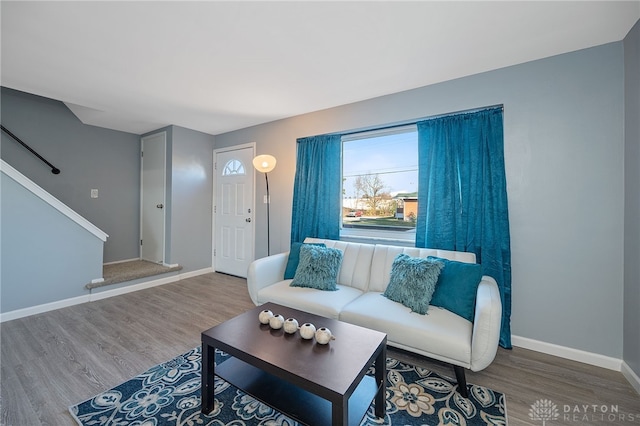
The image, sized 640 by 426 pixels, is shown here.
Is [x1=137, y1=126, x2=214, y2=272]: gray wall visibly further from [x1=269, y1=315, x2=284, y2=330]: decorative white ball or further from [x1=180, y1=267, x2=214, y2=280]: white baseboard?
[x1=269, y1=315, x2=284, y2=330]: decorative white ball

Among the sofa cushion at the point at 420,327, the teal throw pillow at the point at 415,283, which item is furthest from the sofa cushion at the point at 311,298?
the teal throw pillow at the point at 415,283

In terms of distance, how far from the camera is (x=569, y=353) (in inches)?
81.2

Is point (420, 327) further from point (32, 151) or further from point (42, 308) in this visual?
point (32, 151)

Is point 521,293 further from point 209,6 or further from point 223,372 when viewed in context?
point 209,6

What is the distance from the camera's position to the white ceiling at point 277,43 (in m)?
1.64

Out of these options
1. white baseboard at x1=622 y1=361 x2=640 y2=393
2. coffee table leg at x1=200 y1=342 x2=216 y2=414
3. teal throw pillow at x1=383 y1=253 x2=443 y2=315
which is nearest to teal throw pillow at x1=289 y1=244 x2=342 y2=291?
teal throw pillow at x1=383 y1=253 x2=443 y2=315

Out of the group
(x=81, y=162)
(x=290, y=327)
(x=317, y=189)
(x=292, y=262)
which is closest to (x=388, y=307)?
(x=290, y=327)

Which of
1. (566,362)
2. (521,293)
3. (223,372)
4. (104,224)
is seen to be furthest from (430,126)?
(104,224)

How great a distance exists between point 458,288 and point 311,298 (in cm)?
117

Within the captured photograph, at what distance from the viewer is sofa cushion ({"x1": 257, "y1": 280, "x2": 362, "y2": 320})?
2.14 metres

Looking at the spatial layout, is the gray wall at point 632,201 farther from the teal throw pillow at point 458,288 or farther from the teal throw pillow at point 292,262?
the teal throw pillow at point 292,262

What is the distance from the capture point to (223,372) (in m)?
1.55

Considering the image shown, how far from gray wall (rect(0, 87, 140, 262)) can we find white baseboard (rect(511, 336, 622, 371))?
558cm

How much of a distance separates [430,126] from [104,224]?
5.05 m
